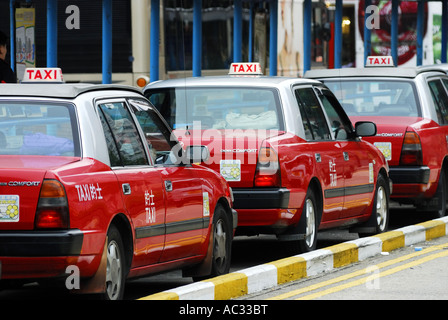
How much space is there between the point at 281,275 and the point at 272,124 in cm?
182

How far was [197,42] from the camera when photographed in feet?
66.6

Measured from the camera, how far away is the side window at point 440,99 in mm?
14484

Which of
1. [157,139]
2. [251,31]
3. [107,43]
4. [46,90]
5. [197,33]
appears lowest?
[157,139]

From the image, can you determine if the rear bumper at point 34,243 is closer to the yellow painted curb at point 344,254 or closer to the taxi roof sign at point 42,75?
the taxi roof sign at point 42,75

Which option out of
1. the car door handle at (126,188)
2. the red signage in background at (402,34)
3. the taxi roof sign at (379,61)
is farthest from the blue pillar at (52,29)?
the red signage in background at (402,34)

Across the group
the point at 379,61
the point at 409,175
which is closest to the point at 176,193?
the point at 409,175

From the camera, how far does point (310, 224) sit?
11.0 m

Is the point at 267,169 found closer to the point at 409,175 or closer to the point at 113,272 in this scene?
the point at 113,272

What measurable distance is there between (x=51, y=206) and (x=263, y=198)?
3530 millimetres

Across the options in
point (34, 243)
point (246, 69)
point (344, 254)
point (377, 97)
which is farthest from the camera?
point (377, 97)

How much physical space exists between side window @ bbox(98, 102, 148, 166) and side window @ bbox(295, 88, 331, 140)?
2.96m

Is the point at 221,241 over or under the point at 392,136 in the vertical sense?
under

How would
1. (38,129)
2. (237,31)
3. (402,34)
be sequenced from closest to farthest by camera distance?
(38,129) < (237,31) < (402,34)

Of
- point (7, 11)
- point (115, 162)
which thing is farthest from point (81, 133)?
point (7, 11)
